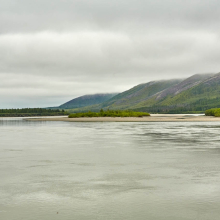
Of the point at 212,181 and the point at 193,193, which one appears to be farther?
the point at 212,181

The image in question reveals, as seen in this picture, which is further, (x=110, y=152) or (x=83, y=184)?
(x=110, y=152)

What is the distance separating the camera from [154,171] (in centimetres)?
2348

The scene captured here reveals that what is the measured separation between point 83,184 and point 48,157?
481 inches

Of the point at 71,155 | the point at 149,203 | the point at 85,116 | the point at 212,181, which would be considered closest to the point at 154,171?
the point at 212,181

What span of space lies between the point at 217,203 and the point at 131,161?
13084 millimetres

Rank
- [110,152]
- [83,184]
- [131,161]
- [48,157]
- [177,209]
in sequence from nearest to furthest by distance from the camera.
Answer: [177,209] → [83,184] → [131,161] → [48,157] → [110,152]

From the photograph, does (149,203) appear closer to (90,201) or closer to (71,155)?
(90,201)

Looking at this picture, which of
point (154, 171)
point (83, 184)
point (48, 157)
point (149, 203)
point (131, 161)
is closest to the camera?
point (149, 203)

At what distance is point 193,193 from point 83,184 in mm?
6172

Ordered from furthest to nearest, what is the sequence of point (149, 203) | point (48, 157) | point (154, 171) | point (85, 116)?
1. point (85, 116)
2. point (48, 157)
3. point (154, 171)
4. point (149, 203)

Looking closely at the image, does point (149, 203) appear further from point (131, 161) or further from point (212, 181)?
point (131, 161)

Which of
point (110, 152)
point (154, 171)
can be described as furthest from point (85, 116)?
point (154, 171)

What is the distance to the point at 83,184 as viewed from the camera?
19.4 metres

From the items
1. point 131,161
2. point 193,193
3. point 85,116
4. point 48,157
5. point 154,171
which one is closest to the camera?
point 193,193
